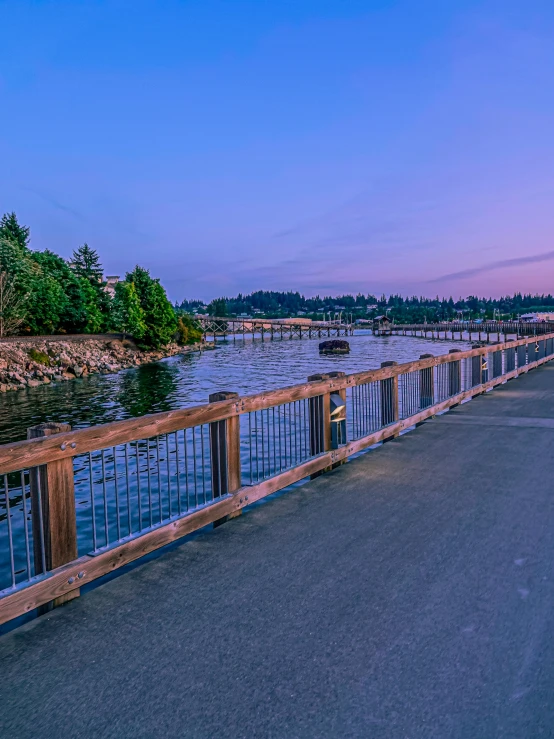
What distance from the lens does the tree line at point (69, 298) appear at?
61750 mm

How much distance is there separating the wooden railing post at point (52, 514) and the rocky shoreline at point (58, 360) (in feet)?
125

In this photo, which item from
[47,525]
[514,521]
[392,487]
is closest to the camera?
[47,525]

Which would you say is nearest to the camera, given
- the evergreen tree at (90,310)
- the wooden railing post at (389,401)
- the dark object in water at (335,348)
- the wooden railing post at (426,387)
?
the wooden railing post at (389,401)

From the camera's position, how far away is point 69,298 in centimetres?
7200

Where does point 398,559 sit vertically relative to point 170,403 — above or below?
above

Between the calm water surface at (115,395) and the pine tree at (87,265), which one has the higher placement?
the pine tree at (87,265)

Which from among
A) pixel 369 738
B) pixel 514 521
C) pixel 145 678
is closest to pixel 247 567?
Answer: pixel 145 678

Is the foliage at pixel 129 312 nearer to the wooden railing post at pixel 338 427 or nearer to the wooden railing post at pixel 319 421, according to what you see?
the wooden railing post at pixel 338 427

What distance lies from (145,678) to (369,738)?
4.02 ft

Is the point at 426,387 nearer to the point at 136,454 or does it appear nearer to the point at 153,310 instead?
the point at 136,454

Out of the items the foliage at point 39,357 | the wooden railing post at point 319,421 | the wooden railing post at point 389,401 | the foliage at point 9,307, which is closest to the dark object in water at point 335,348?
the foliage at point 9,307

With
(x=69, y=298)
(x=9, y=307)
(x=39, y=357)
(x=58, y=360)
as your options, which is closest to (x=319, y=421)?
(x=39, y=357)

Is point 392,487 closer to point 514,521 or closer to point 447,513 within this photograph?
point 447,513

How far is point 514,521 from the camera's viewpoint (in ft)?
17.7
